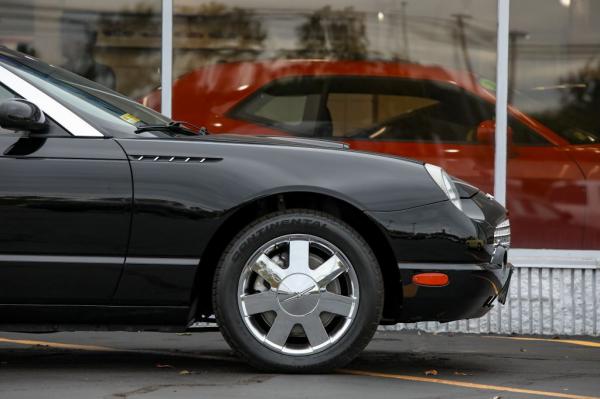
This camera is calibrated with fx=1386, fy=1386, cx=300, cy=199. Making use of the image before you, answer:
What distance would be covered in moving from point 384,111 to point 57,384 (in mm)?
4019

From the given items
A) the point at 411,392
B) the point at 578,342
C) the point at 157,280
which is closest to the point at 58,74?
the point at 157,280

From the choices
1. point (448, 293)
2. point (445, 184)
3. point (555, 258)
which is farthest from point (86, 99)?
point (555, 258)

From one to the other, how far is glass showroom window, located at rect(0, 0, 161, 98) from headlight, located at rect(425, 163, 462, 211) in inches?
140

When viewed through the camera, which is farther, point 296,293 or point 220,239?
point 220,239

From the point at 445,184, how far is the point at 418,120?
3.10 m

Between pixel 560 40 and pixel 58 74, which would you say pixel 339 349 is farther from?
pixel 560 40

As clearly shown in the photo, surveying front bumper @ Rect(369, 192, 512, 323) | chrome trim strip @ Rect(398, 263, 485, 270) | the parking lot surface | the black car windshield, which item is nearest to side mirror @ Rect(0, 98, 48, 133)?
the black car windshield

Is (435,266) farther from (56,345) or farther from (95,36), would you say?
(95,36)

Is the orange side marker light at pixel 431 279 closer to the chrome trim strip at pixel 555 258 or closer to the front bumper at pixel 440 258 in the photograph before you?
the front bumper at pixel 440 258

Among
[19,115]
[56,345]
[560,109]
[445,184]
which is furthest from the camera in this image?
[560,109]

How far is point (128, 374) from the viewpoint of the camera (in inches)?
259

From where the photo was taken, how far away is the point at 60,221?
246 inches

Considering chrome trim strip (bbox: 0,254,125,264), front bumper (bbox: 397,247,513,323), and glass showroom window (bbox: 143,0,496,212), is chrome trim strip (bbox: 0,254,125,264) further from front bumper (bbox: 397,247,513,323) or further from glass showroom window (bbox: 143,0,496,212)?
glass showroom window (bbox: 143,0,496,212)

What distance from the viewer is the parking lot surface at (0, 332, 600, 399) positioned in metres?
6.07
